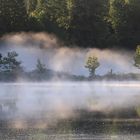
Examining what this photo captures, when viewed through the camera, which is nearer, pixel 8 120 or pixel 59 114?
pixel 8 120

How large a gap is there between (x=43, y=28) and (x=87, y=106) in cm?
2263

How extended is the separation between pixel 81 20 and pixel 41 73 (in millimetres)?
6663

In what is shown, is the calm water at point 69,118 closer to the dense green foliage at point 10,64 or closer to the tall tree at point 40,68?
the dense green foliage at point 10,64

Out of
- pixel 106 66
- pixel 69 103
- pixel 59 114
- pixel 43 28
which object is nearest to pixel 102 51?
pixel 106 66

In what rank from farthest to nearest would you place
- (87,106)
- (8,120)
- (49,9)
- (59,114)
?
(49,9) → (87,106) → (59,114) → (8,120)

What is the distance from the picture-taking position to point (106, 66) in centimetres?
3944

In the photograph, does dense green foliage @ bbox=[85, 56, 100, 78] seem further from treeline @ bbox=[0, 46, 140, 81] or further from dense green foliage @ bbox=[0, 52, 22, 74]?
dense green foliage @ bbox=[0, 52, 22, 74]

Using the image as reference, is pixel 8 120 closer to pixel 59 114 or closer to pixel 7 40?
pixel 59 114

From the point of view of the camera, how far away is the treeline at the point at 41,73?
116 feet

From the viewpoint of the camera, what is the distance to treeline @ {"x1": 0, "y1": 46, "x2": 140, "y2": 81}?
116ft

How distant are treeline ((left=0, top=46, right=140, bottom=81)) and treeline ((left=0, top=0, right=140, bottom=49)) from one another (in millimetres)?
4000

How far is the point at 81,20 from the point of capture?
41062 millimetres

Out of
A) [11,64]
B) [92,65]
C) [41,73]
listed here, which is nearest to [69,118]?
[41,73]

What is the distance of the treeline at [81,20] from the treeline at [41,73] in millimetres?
4000
